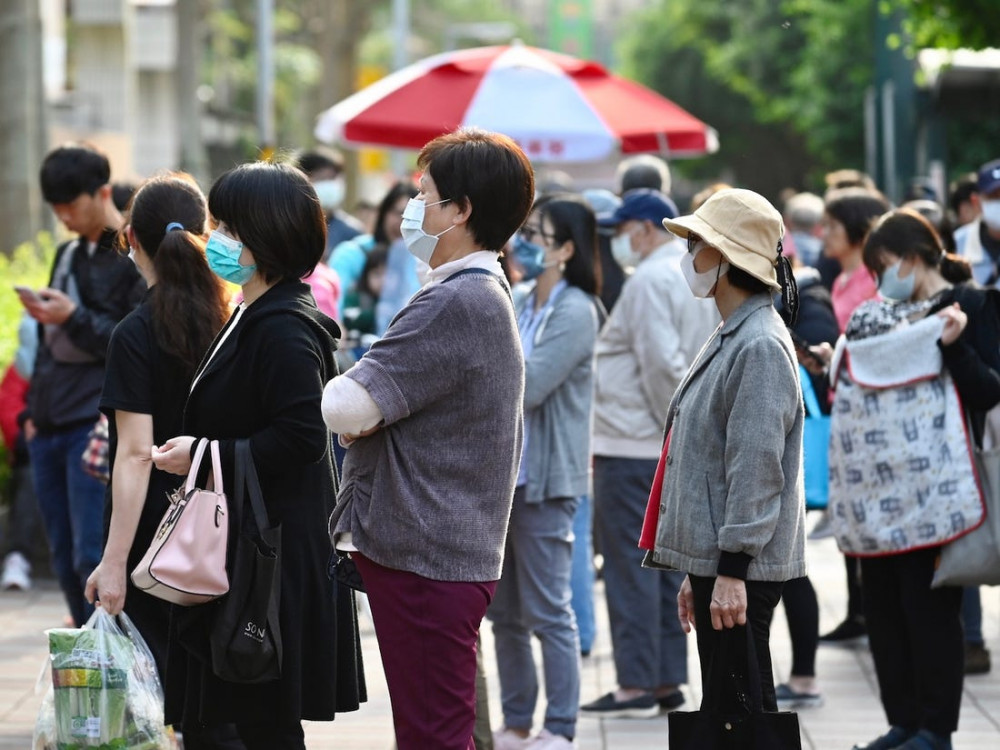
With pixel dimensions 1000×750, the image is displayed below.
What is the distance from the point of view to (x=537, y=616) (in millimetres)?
5746

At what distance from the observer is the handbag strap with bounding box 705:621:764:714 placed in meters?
4.19

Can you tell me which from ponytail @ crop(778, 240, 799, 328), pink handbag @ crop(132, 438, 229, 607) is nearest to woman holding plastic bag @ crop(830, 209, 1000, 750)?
ponytail @ crop(778, 240, 799, 328)

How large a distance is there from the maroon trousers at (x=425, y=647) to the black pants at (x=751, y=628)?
66cm

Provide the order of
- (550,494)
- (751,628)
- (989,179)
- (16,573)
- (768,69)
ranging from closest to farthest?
(751,628), (550,494), (989,179), (16,573), (768,69)

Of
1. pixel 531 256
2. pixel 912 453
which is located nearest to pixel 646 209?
pixel 531 256

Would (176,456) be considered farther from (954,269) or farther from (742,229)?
(954,269)

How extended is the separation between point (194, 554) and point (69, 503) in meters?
2.55

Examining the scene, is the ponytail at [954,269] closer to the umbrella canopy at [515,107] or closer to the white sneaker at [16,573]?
the umbrella canopy at [515,107]

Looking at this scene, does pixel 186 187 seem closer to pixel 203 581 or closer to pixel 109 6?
pixel 203 581

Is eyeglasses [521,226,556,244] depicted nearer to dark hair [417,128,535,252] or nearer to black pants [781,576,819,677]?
black pants [781,576,819,677]

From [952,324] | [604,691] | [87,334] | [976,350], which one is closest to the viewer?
[952,324]

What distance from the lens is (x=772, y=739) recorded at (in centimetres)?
413

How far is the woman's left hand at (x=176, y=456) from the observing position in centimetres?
402

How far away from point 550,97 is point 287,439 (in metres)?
6.52
